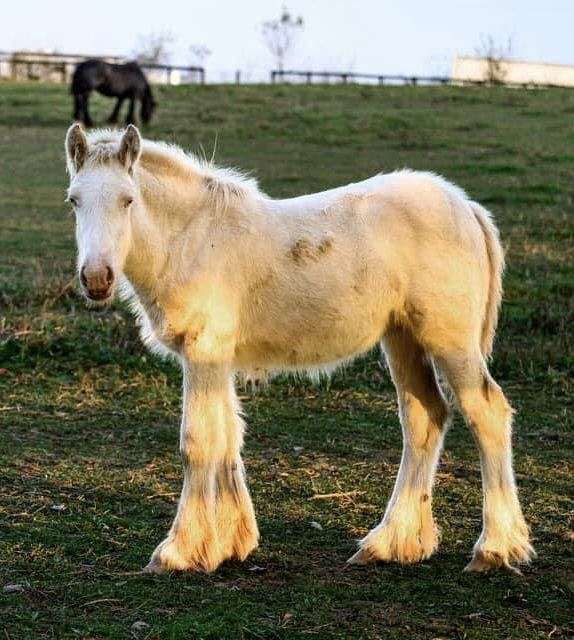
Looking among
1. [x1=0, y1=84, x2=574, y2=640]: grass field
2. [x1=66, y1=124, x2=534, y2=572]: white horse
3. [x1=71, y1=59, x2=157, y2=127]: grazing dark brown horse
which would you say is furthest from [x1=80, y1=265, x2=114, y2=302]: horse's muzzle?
[x1=71, y1=59, x2=157, y2=127]: grazing dark brown horse

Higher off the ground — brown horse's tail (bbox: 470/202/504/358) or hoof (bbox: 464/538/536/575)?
brown horse's tail (bbox: 470/202/504/358)

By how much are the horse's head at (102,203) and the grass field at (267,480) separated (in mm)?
1364

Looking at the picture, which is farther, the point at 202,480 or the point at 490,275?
the point at 490,275

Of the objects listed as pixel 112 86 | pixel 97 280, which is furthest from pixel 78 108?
pixel 97 280

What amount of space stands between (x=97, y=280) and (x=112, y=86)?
23.3 m

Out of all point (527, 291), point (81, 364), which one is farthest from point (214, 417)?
point (527, 291)

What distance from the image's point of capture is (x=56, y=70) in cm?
4247

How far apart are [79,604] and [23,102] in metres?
26.2

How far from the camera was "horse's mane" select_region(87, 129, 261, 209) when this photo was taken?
16.2 ft

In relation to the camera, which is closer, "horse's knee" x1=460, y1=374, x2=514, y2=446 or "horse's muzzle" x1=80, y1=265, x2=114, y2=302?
"horse's muzzle" x1=80, y1=265, x2=114, y2=302

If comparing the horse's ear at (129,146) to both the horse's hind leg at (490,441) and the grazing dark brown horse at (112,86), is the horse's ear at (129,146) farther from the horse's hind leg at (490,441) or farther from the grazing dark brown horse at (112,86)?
the grazing dark brown horse at (112,86)

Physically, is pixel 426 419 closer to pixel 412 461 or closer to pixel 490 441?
pixel 412 461

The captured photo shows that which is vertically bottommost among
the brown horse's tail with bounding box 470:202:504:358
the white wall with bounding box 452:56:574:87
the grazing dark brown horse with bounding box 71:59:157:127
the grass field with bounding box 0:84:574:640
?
the grass field with bounding box 0:84:574:640

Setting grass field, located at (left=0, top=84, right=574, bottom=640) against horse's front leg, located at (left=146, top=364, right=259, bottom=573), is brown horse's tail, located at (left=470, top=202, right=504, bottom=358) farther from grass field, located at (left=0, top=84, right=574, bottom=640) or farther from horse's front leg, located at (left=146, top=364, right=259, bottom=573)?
horse's front leg, located at (left=146, top=364, right=259, bottom=573)
